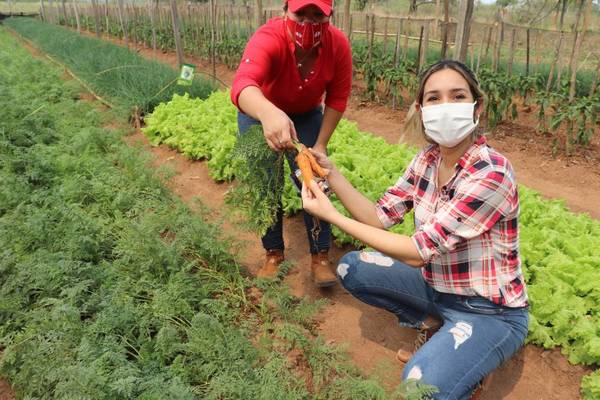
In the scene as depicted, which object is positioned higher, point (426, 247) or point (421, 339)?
point (426, 247)

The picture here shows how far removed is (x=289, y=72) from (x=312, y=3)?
46cm

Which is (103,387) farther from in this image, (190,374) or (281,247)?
(281,247)

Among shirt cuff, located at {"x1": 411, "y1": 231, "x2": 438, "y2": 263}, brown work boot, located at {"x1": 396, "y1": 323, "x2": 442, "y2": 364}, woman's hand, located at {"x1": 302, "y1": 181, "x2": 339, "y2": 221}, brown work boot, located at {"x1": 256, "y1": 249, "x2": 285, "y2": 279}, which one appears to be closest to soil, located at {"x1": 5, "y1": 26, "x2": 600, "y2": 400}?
Result: brown work boot, located at {"x1": 396, "y1": 323, "x2": 442, "y2": 364}

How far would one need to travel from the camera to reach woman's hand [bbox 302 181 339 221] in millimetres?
2195

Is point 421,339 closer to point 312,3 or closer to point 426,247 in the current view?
point 426,247

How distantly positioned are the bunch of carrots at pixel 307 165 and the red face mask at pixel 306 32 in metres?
0.70

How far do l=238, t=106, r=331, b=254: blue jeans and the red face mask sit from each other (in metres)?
0.57

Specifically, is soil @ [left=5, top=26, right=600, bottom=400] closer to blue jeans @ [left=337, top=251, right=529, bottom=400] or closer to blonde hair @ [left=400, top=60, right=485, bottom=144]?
blonde hair @ [left=400, top=60, right=485, bottom=144]

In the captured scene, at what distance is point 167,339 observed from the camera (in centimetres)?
241

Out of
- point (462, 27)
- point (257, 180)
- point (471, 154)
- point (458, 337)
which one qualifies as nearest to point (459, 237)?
point (471, 154)

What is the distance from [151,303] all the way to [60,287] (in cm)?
55

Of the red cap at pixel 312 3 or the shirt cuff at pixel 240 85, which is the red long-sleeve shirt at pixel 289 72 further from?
the red cap at pixel 312 3

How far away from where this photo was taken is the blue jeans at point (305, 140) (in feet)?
10.1

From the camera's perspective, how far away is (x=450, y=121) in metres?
2.11
